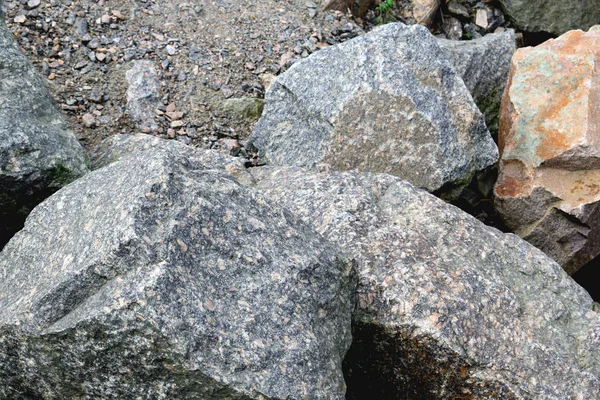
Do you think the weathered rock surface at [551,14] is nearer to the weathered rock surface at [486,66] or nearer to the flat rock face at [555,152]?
the weathered rock surface at [486,66]

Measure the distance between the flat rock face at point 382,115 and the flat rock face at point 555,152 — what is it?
37cm

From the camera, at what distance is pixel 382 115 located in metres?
4.32

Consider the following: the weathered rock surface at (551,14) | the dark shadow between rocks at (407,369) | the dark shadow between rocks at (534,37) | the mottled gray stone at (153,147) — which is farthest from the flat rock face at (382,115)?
the dark shadow between rocks at (534,37)

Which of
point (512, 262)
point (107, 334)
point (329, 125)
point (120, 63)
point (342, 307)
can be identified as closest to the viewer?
point (107, 334)

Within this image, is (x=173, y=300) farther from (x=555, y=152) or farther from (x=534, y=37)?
(x=534, y=37)

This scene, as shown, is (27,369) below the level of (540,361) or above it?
above

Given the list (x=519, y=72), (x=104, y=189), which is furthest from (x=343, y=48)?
(x=104, y=189)

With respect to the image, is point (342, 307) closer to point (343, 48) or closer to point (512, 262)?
point (512, 262)

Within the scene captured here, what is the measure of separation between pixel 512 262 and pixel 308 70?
178 centimetres

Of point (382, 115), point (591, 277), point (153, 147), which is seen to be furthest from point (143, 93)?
point (591, 277)

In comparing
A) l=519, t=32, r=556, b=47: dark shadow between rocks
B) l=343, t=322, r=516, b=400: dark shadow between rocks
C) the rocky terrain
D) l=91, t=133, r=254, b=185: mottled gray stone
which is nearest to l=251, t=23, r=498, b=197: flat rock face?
the rocky terrain

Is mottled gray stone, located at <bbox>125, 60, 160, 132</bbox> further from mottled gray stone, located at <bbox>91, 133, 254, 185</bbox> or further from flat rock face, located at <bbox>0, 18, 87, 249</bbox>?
flat rock face, located at <bbox>0, 18, 87, 249</bbox>

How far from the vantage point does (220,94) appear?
4996mm

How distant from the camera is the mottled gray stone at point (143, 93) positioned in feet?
15.3
